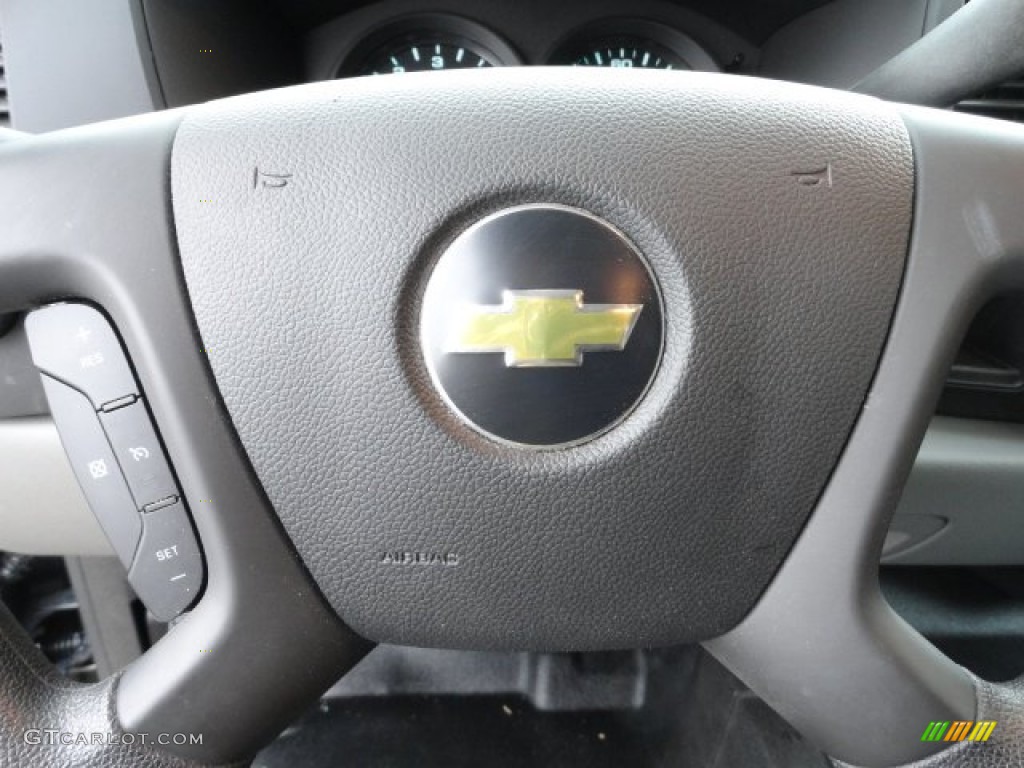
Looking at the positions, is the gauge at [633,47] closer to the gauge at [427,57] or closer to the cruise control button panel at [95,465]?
the gauge at [427,57]

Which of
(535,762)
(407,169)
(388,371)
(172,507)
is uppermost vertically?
(407,169)

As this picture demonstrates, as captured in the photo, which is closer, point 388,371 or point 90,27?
point 388,371

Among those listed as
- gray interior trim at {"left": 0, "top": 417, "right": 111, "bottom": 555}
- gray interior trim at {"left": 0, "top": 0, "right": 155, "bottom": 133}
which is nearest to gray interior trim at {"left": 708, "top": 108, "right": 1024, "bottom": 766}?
gray interior trim at {"left": 0, "top": 417, "right": 111, "bottom": 555}

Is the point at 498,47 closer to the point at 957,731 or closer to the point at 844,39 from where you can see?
the point at 844,39

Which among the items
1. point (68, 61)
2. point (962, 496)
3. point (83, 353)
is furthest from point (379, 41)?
point (962, 496)

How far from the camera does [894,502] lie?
1.98 feet

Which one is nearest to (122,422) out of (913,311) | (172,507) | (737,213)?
(172,507)

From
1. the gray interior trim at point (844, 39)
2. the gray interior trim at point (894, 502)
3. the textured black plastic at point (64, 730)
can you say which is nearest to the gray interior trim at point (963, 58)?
the gray interior trim at point (894, 502)

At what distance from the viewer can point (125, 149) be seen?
23.4 inches

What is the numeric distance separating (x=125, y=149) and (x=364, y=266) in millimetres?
210

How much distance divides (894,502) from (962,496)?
0.83 ft

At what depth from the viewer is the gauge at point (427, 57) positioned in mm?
1743

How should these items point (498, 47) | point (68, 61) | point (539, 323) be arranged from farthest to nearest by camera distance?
1. point (498, 47)
2. point (68, 61)
3. point (539, 323)

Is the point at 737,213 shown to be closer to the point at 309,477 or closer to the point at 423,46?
the point at 309,477
